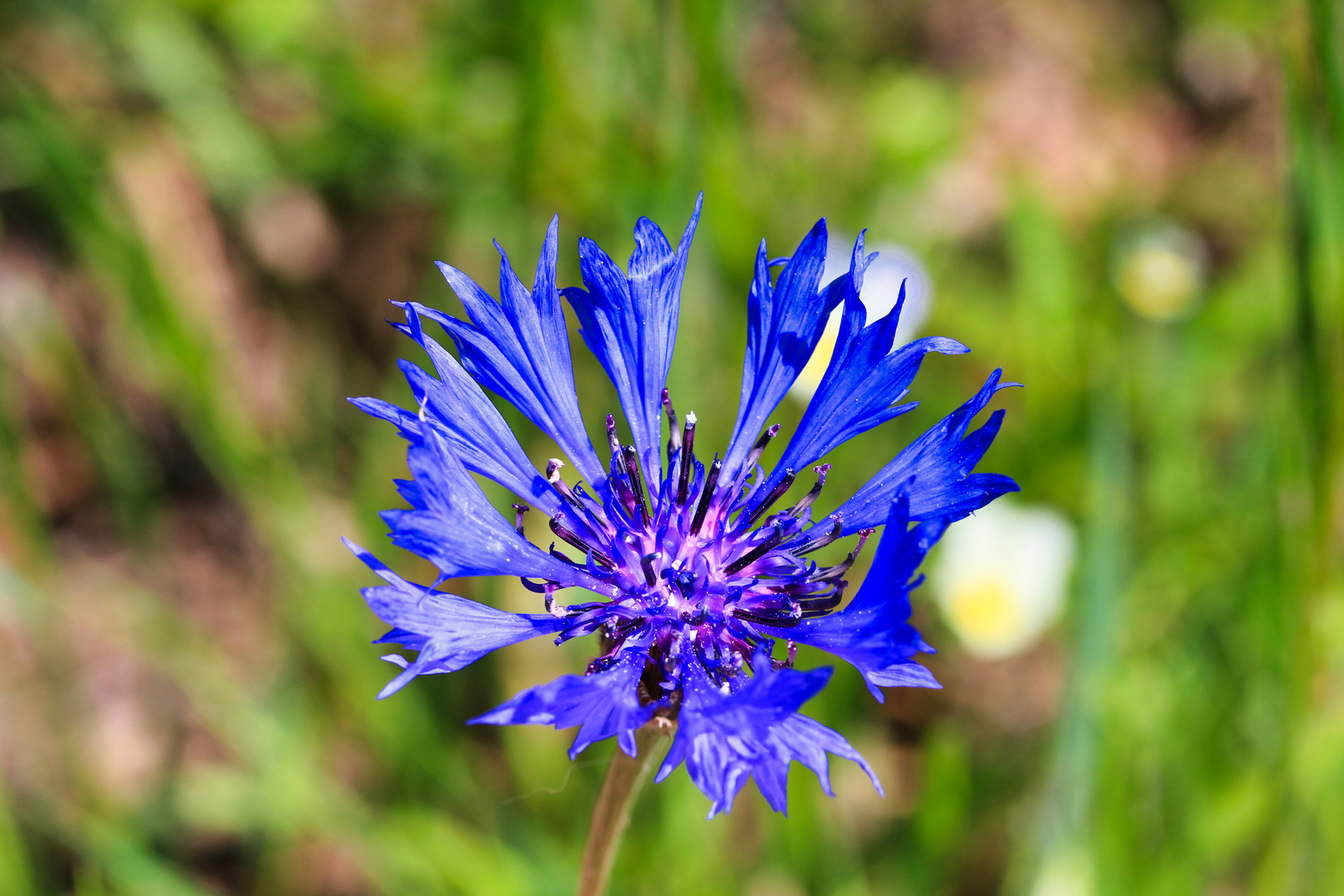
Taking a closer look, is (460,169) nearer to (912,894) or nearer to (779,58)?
(779,58)

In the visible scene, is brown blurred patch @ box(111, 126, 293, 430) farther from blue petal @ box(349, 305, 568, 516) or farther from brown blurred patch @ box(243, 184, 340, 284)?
blue petal @ box(349, 305, 568, 516)

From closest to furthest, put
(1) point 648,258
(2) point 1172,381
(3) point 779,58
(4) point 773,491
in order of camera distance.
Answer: (1) point 648,258 < (4) point 773,491 < (2) point 1172,381 < (3) point 779,58

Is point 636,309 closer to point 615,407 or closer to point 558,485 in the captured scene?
point 558,485

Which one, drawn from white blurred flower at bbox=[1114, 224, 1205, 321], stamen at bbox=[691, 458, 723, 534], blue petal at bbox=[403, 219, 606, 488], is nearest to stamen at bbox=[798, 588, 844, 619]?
stamen at bbox=[691, 458, 723, 534]

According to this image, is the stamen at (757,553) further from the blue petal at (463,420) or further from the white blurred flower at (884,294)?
the white blurred flower at (884,294)

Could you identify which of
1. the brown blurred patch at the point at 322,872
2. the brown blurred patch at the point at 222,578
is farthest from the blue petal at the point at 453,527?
the brown blurred patch at the point at 222,578

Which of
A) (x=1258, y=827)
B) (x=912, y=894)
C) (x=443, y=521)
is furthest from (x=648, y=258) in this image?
(x=1258, y=827)
